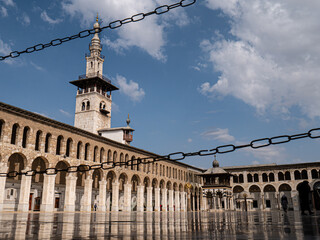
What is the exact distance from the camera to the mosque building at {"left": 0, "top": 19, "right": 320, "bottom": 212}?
23.4 m

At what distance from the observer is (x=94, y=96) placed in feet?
146

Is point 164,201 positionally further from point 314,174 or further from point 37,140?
point 314,174

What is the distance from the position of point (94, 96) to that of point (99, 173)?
15102mm

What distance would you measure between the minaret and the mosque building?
0.50ft

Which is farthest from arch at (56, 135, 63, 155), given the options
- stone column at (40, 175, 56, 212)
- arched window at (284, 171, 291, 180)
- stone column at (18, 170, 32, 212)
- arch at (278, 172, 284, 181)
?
arched window at (284, 171, 291, 180)

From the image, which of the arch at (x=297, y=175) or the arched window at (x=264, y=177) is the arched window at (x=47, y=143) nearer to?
the arched window at (x=264, y=177)

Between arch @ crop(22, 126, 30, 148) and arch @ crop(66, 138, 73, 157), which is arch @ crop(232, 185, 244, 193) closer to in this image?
arch @ crop(66, 138, 73, 157)

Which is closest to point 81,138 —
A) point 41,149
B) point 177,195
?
point 41,149

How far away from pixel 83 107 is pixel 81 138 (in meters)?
17.7

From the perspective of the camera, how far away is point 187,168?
171 feet

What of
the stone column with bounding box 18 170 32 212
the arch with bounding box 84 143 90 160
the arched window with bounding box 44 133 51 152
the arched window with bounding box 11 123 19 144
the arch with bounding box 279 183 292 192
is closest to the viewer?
the stone column with bounding box 18 170 32 212

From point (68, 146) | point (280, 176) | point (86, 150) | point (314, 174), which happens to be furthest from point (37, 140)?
point (314, 174)

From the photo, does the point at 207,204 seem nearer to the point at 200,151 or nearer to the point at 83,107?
the point at 83,107

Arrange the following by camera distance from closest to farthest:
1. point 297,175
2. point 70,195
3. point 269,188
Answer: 1. point 70,195
2. point 297,175
3. point 269,188
